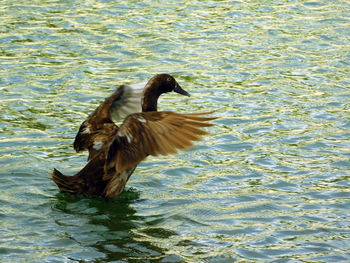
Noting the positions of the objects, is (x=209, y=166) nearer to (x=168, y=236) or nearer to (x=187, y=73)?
(x=168, y=236)

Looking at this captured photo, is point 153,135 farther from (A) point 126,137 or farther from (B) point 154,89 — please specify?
(B) point 154,89

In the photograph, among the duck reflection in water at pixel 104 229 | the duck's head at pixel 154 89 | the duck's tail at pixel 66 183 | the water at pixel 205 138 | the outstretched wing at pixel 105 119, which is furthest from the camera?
the duck's head at pixel 154 89

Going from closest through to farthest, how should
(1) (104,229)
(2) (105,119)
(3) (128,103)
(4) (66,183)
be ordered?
(1) (104,229), (4) (66,183), (2) (105,119), (3) (128,103)

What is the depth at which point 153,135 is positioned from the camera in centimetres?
726

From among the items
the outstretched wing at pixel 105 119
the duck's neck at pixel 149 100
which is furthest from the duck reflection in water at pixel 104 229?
the duck's neck at pixel 149 100

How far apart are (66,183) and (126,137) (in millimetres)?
962

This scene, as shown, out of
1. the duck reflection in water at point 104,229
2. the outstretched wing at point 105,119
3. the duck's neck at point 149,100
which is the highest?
the duck's neck at point 149,100

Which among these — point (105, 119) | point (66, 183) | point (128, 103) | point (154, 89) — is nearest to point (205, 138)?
point (128, 103)

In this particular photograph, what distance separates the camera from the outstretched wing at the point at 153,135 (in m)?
7.11

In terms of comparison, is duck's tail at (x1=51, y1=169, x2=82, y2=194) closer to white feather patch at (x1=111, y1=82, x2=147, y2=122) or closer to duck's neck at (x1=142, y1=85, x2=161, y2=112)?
duck's neck at (x1=142, y1=85, x2=161, y2=112)

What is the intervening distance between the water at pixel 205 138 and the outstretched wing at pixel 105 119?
0.59m

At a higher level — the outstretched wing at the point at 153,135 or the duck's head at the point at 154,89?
the duck's head at the point at 154,89

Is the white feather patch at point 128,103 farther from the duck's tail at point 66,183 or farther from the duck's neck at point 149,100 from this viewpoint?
the duck's tail at point 66,183

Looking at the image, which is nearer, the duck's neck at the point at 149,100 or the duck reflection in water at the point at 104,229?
the duck reflection in water at the point at 104,229
